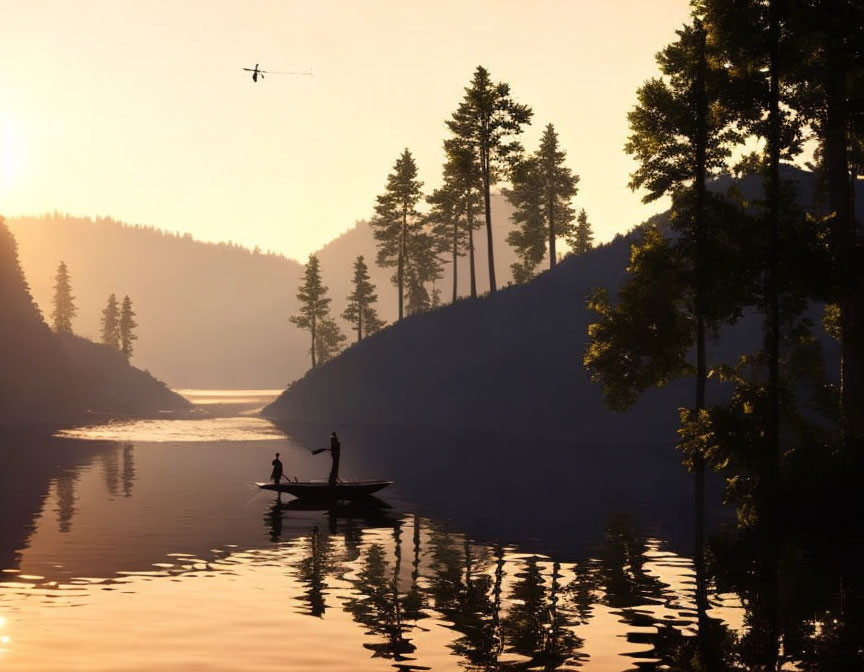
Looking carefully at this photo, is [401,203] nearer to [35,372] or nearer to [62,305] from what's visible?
[35,372]

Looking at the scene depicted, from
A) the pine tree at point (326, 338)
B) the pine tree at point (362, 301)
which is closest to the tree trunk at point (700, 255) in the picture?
the pine tree at point (362, 301)

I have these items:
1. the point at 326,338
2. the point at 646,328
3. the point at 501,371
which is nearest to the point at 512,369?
the point at 501,371

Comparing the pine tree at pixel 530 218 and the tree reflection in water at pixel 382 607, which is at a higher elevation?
the pine tree at pixel 530 218

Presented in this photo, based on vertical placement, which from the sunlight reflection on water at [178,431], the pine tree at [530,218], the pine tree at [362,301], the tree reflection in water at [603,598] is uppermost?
the pine tree at [530,218]

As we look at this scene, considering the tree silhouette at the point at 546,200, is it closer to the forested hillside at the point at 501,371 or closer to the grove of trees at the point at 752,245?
the forested hillside at the point at 501,371

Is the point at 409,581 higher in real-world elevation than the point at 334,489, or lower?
lower

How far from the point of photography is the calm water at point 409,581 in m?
17.6

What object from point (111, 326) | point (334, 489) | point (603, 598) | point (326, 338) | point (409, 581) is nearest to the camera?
point (603, 598)

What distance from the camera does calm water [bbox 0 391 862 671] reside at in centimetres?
1761

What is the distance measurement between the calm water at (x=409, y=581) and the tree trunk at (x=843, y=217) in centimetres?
423

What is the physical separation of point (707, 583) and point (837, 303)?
1143 centimetres

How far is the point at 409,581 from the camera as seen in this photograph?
2475 centimetres

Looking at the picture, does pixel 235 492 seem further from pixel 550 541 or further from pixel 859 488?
pixel 859 488

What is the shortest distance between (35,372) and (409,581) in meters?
95.8
